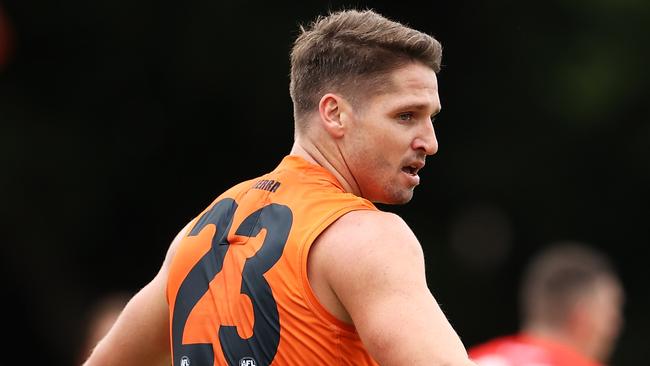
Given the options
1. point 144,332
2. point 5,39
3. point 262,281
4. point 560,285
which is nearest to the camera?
point 262,281

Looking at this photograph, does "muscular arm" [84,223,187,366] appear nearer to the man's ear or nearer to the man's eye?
the man's ear

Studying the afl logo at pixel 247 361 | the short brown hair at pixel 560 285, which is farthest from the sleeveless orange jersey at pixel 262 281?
the short brown hair at pixel 560 285

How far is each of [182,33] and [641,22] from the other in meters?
4.74

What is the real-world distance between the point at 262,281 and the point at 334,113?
2.28ft

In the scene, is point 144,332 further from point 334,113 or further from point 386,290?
point 386,290

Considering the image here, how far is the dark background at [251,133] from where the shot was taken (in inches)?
525

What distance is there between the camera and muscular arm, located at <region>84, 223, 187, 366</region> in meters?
4.74

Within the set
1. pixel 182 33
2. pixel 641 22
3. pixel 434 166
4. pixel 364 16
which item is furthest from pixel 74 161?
pixel 364 16

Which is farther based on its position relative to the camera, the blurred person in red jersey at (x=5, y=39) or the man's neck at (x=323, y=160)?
the blurred person in red jersey at (x=5, y=39)

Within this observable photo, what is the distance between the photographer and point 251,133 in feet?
44.9

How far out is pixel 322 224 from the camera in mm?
4035

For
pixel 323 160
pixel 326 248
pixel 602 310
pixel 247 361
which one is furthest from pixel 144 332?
pixel 602 310

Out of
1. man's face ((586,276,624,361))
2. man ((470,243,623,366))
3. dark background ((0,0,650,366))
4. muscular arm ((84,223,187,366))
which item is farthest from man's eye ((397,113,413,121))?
dark background ((0,0,650,366))

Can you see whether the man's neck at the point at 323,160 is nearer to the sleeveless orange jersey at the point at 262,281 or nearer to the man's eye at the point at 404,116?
the sleeveless orange jersey at the point at 262,281
